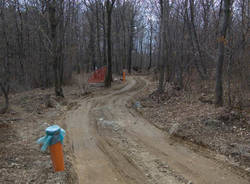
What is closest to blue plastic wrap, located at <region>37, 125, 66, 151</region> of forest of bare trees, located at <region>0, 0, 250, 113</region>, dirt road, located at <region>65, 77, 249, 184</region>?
dirt road, located at <region>65, 77, 249, 184</region>

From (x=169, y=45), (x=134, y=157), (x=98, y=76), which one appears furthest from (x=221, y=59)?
(x=98, y=76)

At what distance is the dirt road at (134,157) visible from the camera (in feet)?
14.2

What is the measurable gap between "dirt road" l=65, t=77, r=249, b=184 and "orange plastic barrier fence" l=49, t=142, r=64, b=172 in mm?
487

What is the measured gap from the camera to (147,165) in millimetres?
4883

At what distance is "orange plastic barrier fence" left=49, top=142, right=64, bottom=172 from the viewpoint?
423 centimetres

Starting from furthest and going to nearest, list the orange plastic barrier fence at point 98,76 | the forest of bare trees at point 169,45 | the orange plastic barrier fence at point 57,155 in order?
the orange plastic barrier fence at point 98,76 → the forest of bare trees at point 169,45 → the orange plastic barrier fence at point 57,155

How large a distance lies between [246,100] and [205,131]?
2.46m

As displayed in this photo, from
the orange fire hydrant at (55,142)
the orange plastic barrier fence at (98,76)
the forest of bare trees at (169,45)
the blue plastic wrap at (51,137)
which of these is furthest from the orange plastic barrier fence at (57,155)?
the orange plastic barrier fence at (98,76)

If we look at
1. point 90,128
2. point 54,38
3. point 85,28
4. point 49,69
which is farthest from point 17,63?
point 90,128

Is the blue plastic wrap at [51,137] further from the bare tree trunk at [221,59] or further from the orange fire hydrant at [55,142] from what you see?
the bare tree trunk at [221,59]

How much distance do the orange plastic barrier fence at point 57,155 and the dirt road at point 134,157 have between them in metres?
0.49

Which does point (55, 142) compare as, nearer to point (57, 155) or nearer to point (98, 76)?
point (57, 155)

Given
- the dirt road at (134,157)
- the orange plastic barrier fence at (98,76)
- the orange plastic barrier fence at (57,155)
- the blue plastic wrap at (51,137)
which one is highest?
the orange plastic barrier fence at (98,76)

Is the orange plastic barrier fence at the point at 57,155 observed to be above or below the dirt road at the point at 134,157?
above
